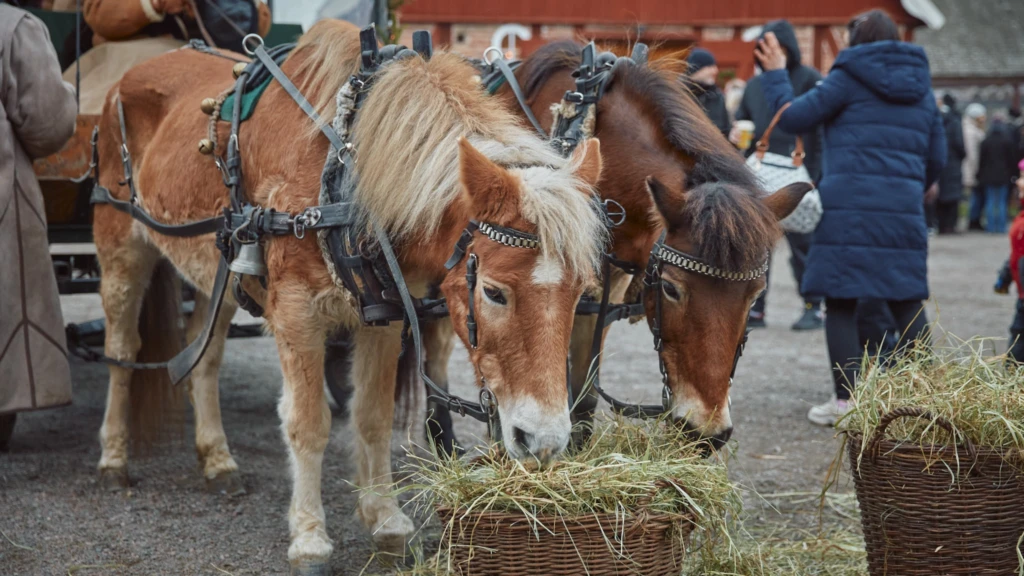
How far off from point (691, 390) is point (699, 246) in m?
0.43

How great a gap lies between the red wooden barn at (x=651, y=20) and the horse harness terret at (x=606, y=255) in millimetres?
14522

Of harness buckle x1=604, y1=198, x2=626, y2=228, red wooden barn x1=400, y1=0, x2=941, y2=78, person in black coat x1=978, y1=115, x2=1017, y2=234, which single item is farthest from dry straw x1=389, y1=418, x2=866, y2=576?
person in black coat x1=978, y1=115, x2=1017, y2=234

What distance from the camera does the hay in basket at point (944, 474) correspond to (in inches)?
106

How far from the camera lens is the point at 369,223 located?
297cm

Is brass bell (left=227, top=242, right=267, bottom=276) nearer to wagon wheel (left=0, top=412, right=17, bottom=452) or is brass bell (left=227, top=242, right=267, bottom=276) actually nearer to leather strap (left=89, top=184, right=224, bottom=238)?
leather strap (left=89, top=184, right=224, bottom=238)

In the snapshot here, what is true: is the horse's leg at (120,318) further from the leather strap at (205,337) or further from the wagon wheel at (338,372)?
the wagon wheel at (338,372)

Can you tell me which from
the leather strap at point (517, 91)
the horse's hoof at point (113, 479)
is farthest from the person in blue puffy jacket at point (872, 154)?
the horse's hoof at point (113, 479)

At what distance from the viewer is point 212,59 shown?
4.39m

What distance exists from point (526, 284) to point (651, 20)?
683 inches

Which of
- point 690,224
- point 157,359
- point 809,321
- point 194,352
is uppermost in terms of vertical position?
point 690,224

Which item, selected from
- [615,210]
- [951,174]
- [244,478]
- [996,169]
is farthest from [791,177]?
[996,169]

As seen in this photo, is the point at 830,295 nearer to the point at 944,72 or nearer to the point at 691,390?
the point at 691,390

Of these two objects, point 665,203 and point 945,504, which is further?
point 665,203

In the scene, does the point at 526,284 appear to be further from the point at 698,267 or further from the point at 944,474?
the point at 944,474
